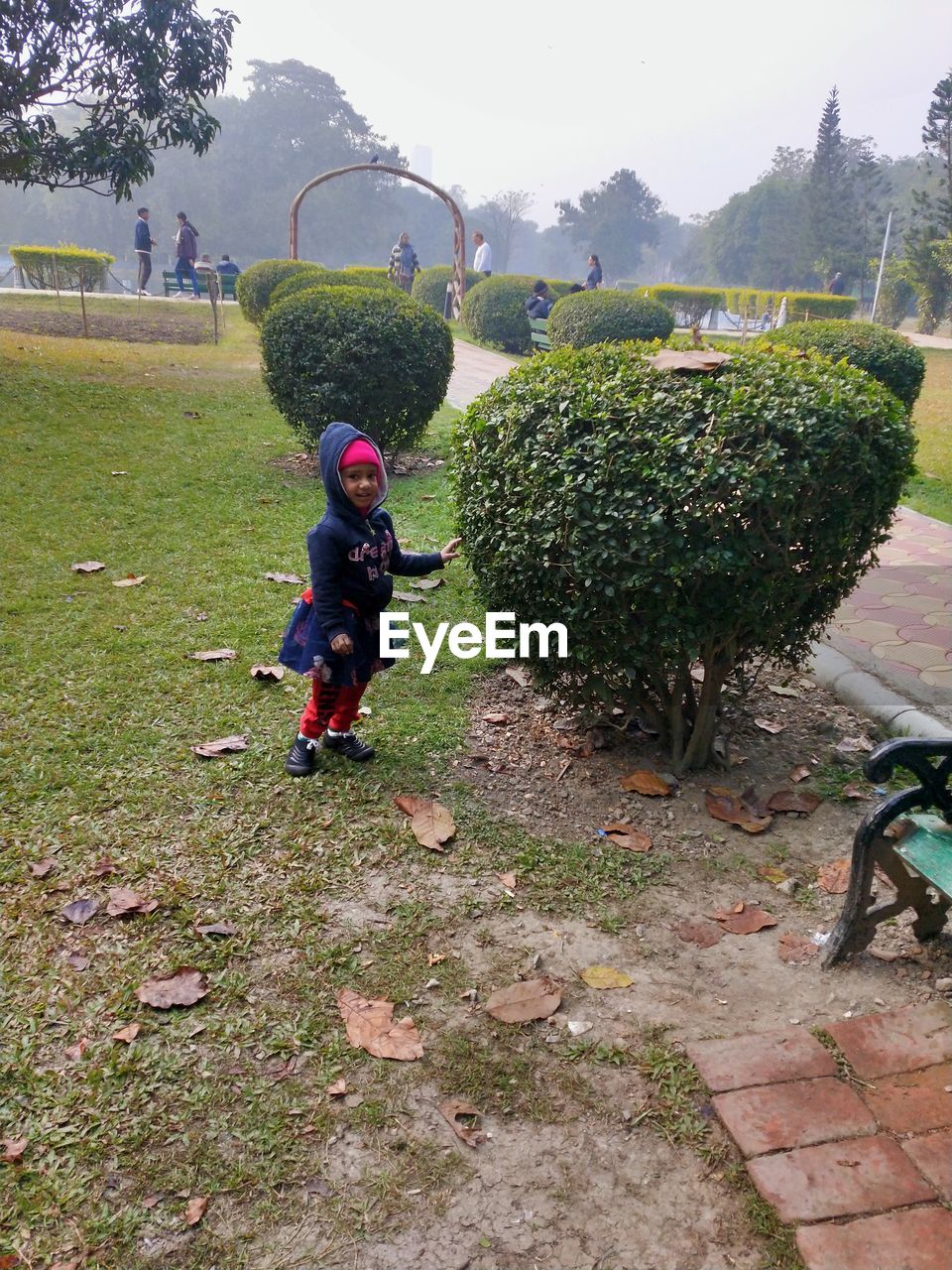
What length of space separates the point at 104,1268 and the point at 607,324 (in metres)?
13.6

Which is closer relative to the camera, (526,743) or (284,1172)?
(284,1172)

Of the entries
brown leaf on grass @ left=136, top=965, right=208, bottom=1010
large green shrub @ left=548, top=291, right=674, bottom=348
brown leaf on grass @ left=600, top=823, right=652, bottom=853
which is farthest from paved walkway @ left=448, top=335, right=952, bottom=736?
large green shrub @ left=548, top=291, right=674, bottom=348

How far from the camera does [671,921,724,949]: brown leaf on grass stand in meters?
2.56

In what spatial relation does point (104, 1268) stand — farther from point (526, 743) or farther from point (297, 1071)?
point (526, 743)

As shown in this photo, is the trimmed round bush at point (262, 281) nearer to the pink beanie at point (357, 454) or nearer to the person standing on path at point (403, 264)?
the person standing on path at point (403, 264)

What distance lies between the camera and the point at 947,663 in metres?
4.25

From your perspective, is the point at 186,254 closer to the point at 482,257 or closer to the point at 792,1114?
the point at 482,257

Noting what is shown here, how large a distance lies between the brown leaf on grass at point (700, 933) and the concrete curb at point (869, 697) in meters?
1.24

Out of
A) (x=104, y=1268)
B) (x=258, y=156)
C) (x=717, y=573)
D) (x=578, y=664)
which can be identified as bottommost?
(x=104, y=1268)

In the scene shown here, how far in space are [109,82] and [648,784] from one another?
34.2ft

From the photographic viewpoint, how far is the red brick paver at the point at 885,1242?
1667mm

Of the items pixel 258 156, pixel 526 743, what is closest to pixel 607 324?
pixel 526 743

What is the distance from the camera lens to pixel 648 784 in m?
3.28

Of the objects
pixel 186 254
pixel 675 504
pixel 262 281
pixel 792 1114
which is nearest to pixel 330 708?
pixel 675 504
